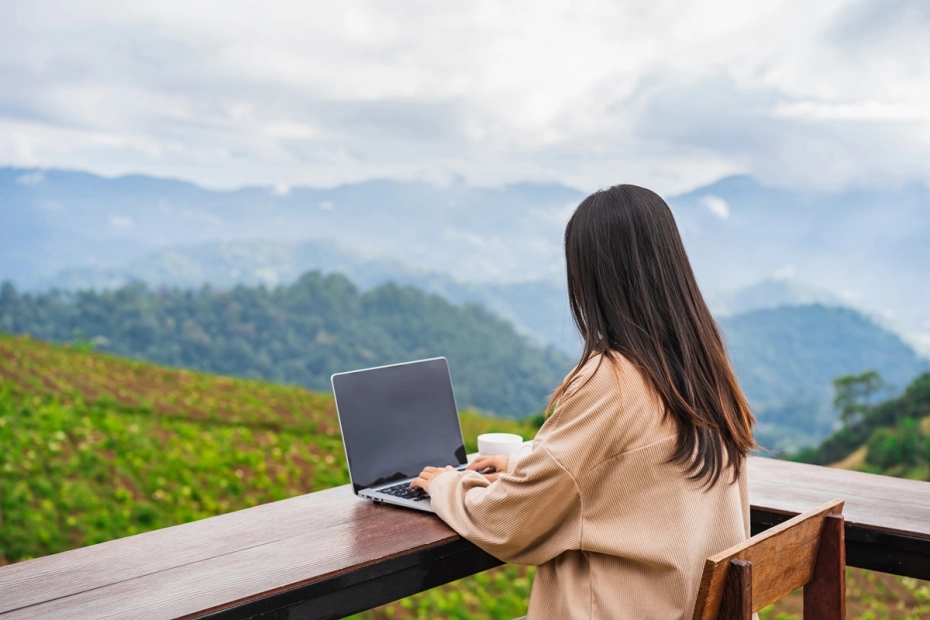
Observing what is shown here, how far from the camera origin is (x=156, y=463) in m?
5.20

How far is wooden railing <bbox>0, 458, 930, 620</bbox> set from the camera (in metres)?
1.22

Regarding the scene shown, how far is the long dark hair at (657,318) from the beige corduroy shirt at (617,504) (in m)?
0.03

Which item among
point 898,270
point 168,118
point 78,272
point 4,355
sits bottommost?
point 898,270

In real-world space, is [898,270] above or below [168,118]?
below

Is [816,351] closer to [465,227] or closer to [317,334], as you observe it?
[317,334]

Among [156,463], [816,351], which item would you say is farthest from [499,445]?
[816,351]

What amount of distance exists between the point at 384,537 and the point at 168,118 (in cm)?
4055

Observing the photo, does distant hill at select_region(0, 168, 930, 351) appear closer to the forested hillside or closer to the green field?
the forested hillside

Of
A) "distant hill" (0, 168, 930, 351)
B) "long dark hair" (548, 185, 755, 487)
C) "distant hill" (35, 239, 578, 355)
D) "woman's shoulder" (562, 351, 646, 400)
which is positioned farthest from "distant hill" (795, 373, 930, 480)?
"distant hill" (35, 239, 578, 355)

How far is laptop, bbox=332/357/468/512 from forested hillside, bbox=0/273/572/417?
25.2 m

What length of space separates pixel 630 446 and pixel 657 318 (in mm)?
200

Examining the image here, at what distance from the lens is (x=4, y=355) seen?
736 cm

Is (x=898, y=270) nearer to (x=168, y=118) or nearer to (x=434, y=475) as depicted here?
(x=168, y=118)

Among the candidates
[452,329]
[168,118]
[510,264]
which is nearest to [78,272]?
[168,118]
